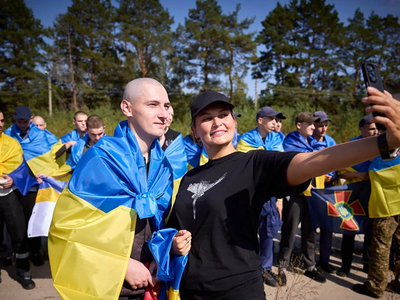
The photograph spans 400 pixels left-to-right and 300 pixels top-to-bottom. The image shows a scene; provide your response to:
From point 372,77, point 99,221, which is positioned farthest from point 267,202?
point 372,77

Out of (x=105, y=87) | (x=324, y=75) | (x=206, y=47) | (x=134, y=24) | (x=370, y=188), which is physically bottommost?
(x=370, y=188)

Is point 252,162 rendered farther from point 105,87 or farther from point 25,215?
point 105,87

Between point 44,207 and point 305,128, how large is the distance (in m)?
4.42

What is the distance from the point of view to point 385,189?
12.8 ft

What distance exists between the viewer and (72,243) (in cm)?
184

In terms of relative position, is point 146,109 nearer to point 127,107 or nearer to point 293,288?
point 127,107

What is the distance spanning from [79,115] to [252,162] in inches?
196

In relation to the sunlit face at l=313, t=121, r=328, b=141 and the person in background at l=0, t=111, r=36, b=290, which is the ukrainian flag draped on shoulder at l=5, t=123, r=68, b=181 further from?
the sunlit face at l=313, t=121, r=328, b=141

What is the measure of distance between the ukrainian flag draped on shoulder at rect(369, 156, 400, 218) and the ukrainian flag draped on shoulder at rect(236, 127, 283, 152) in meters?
1.47

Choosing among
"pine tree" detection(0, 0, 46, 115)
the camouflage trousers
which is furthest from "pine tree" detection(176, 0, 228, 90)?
the camouflage trousers

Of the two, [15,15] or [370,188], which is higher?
[15,15]

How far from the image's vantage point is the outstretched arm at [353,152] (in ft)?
3.67

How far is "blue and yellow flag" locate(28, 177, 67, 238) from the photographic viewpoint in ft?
14.1

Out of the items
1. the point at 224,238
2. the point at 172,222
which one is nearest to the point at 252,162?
the point at 224,238
